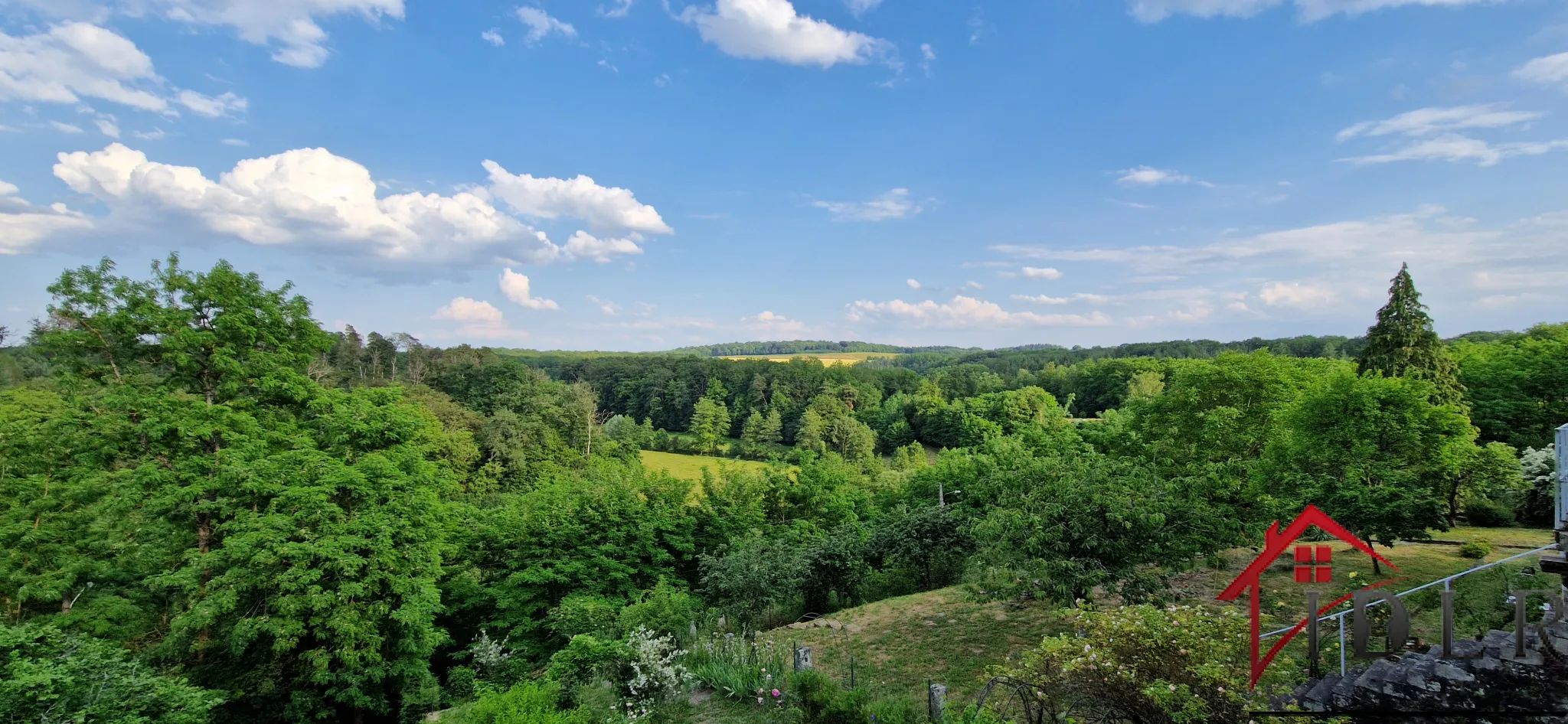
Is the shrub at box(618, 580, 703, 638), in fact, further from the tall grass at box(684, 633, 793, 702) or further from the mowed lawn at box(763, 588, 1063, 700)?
the mowed lawn at box(763, 588, 1063, 700)

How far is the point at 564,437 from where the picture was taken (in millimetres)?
45625

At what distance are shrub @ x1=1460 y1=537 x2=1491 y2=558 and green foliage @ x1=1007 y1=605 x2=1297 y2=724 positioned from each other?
1139cm

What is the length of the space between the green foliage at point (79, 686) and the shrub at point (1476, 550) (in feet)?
78.1

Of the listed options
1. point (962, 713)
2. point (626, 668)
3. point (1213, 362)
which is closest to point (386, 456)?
point (626, 668)

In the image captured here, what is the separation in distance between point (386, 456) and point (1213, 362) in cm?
2396

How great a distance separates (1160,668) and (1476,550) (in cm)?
1311

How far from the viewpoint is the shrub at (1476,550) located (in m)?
12.6

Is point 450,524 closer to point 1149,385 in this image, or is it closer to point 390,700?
point 390,700

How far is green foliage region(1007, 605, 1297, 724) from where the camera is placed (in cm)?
534

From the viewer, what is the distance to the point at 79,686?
7.55 metres

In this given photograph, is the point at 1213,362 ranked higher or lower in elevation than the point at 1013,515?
higher

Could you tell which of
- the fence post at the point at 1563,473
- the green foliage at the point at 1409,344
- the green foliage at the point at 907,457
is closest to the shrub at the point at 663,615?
the fence post at the point at 1563,473

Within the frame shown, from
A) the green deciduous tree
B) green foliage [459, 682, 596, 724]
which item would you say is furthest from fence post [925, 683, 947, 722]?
the green deciduous tree

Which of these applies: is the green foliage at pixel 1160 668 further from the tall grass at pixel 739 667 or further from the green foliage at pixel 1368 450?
the green foliage at pixel 1368 450
